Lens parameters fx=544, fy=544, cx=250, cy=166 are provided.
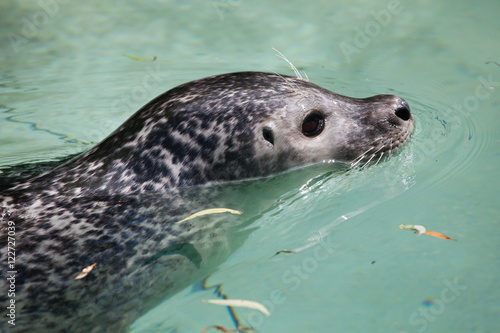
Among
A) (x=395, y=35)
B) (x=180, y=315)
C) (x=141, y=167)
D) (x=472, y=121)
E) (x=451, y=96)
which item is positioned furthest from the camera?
(x=395, y=35)

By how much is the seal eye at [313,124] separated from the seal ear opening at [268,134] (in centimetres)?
27

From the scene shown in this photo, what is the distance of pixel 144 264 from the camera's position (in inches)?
127

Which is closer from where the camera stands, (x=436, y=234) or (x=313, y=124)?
(x=436, y=234)

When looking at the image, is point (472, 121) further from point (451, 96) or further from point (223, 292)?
point (223, 292)

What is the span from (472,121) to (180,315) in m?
3.44

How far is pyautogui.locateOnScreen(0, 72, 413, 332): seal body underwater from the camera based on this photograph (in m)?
3.05

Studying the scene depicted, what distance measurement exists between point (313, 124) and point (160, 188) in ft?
4.01

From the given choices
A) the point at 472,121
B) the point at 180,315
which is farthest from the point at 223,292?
the point at 472,121

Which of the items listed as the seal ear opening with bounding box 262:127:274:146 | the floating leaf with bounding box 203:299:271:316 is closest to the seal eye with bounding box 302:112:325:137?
the seal ear opening with bounding box 262:127:274:146

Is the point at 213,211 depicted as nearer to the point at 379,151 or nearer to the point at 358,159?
the point at 358,159

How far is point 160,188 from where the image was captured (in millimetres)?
3641

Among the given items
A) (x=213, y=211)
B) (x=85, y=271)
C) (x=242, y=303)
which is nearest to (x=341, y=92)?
→ (x=213, y=211)

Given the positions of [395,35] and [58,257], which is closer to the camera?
[58,257]

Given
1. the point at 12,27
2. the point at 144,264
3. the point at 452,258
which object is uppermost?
the point at 12,27
